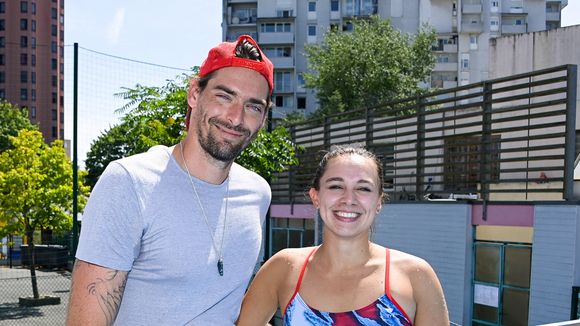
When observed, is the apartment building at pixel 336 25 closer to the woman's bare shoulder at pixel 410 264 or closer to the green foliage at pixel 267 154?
the green foliage at pixel 267 154

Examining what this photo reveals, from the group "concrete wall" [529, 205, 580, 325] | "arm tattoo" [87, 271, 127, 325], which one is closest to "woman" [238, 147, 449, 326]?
"arm tattoo" [87, 271, 127, 325]

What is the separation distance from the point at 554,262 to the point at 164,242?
1126 cm

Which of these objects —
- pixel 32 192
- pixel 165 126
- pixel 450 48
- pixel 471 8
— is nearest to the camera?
pixel 165 126

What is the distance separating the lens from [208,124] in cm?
247

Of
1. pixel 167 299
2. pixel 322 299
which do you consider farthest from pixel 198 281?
pixel 322 299

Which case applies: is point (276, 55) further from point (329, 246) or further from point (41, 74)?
point (329, 246)

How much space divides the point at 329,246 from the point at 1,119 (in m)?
58.8

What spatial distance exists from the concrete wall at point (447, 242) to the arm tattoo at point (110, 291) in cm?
1277

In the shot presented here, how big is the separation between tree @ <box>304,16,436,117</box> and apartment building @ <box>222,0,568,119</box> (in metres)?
16.1

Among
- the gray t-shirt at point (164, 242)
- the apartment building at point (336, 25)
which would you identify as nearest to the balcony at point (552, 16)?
the apartment building at point (336, 25)

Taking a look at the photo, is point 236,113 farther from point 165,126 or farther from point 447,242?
point 447,242

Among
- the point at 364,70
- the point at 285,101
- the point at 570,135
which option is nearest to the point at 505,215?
the point at 570,135

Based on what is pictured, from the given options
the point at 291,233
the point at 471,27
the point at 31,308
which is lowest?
the point at 31,308

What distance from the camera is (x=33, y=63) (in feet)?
268
